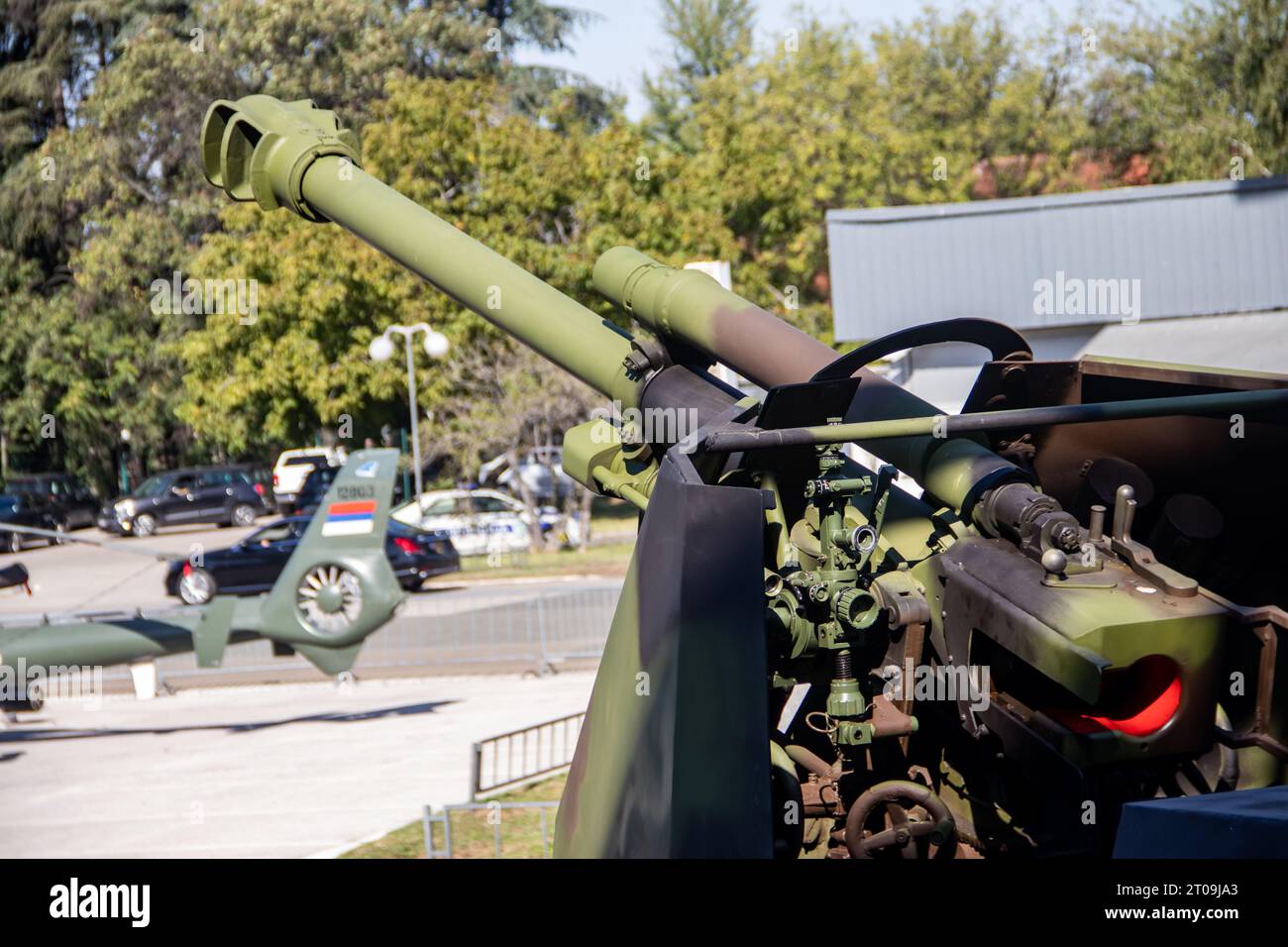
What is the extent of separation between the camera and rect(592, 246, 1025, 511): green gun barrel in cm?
434

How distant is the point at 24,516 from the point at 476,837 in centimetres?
3199

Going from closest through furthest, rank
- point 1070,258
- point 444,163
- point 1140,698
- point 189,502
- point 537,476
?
point 1140,698 < point 1070,258 < point 444,163 < point 537,476 < point 189,502

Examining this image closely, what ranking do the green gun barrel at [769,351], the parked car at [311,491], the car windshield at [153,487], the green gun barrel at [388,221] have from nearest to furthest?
the green gun barrel at [769,351]
the green gun barrel at [388,221]
the parked car at [311,491]
the car windshield at [153,487]

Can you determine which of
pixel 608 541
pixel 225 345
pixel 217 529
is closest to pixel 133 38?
pixel 225 345

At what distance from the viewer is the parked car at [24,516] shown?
3747 centimetres

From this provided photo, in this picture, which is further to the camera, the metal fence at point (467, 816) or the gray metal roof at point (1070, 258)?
the gray metal roof at point (1070, 258)

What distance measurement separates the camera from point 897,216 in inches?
782

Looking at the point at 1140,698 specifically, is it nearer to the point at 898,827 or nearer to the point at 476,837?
the point at 898,827

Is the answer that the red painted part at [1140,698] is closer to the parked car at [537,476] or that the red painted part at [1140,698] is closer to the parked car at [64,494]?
the parked car at [537,476]

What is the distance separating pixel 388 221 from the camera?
6.77 meters

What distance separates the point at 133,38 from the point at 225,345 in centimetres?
1224

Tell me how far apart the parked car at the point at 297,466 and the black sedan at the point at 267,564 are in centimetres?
1388

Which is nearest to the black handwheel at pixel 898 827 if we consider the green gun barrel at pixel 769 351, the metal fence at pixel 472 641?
the green gun barrel at pixel 769 351

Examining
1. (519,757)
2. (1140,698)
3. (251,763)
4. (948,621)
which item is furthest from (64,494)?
(1140,698)
